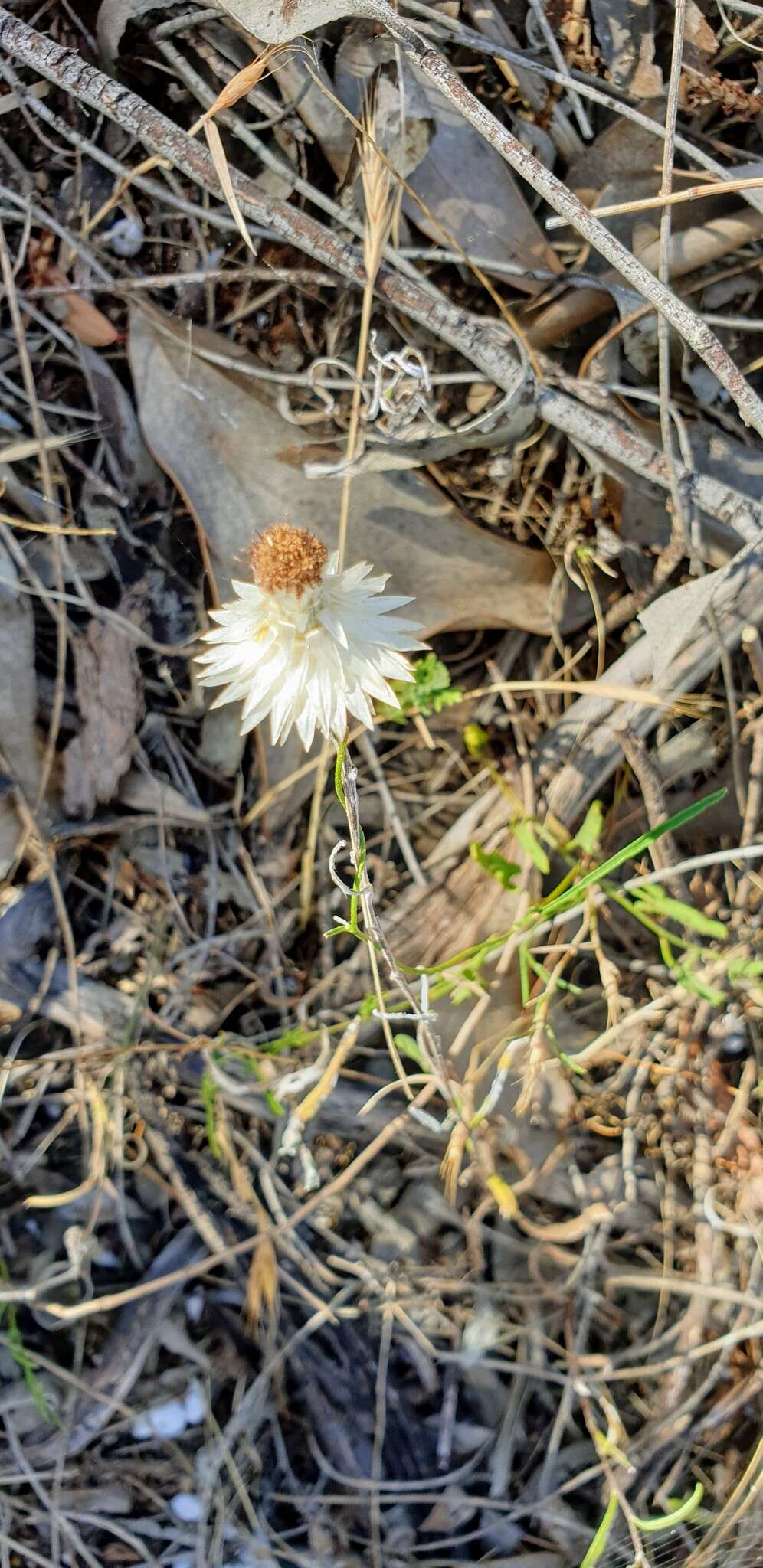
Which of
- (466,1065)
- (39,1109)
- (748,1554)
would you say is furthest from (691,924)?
(39,1109)

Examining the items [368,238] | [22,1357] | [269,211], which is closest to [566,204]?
[368,238]

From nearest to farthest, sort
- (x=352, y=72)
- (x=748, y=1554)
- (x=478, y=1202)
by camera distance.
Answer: (x=352, y=72)
(x=748, y=1554)
(x=478, y=1202)

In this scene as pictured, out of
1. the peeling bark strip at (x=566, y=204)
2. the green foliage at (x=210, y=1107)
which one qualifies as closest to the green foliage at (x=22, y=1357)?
the green foliage at (x=210, y=1107)

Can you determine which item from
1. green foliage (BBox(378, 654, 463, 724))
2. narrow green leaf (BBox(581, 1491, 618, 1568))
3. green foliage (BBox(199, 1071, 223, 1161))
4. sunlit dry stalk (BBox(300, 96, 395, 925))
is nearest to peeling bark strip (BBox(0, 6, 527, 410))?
sunlit dry stalk (BBox(300, 96, 395, 925))

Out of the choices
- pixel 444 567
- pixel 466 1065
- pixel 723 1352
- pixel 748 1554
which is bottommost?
pixel 748 1554

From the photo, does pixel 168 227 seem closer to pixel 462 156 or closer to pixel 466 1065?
pixel 462 156

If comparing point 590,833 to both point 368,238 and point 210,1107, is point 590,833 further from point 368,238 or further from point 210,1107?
point 368,238

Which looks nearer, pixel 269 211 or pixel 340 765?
pixel 340 765
